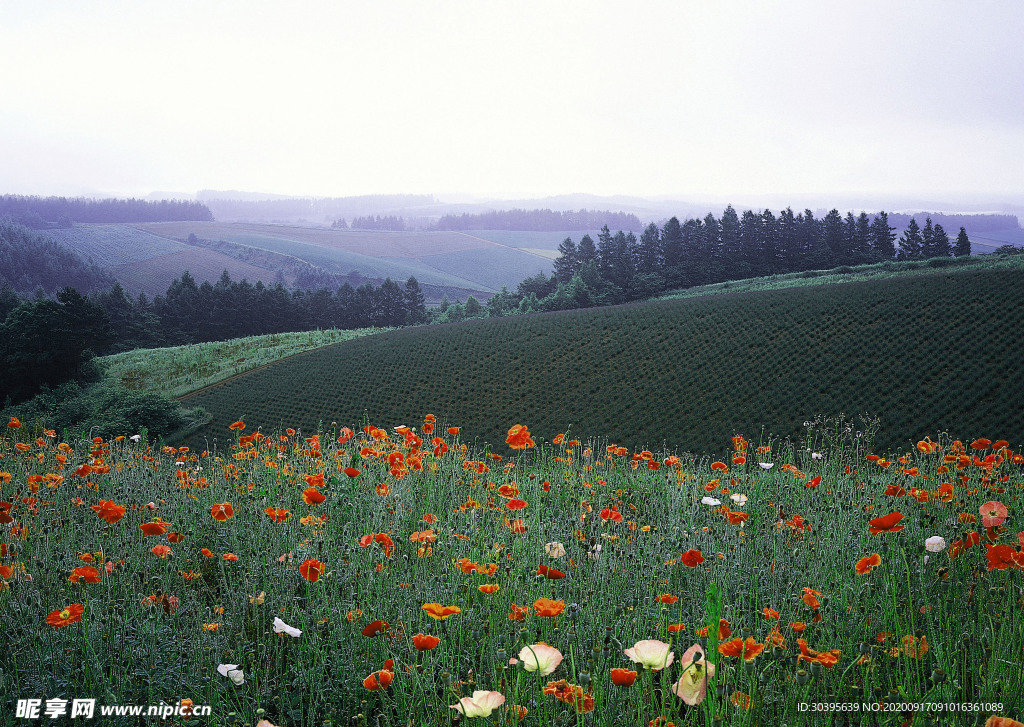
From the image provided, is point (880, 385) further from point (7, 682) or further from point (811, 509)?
point (7, 682)

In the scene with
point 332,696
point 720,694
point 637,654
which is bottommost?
point 332,696

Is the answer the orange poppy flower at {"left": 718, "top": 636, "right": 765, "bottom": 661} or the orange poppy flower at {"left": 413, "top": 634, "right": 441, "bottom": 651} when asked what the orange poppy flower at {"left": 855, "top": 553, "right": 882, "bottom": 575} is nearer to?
the orange poppy flower at {"left": 718, "top": 636, "right": 765, "bottom": 661}

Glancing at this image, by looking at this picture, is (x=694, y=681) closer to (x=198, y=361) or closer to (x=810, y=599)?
(x=810, y=599)

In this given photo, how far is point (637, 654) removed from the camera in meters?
1.83

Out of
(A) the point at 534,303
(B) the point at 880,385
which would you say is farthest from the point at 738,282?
(B) the point at 880,385

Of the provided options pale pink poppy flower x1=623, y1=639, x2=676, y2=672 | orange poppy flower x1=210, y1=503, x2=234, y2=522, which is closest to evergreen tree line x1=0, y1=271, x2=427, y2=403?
orange poppy flower x1=210, y1=503, x2=234, y2=522

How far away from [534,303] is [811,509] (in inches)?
3387

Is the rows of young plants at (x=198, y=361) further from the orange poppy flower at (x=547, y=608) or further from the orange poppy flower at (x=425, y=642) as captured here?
the orange poppy flower at (x=547, y=608)

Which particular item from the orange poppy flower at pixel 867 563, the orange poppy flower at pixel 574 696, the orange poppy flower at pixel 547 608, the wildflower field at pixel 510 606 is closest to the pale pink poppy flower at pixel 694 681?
the wildflower field at pixel 510 606

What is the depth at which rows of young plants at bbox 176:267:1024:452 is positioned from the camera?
3117 centimetres

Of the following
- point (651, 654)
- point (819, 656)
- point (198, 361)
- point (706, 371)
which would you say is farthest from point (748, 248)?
point (651, 654)

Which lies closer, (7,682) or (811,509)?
(7,682)

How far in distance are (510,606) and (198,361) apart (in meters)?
61.0

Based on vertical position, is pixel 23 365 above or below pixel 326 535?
Result: below
